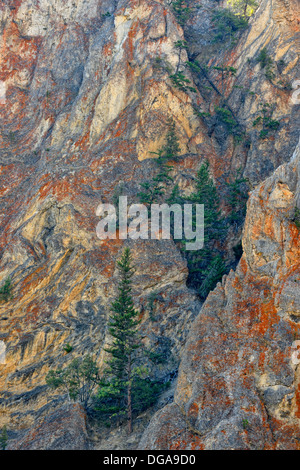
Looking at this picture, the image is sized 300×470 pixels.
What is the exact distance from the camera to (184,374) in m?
22.7

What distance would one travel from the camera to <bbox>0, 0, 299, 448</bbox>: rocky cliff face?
21.7 metres

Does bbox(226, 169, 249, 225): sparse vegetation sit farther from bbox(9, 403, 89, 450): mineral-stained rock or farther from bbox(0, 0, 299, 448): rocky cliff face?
bbox(9, 403, 89, 450): mineral-stained rock

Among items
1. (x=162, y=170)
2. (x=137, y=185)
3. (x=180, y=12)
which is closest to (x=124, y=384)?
(x=137, y=185)

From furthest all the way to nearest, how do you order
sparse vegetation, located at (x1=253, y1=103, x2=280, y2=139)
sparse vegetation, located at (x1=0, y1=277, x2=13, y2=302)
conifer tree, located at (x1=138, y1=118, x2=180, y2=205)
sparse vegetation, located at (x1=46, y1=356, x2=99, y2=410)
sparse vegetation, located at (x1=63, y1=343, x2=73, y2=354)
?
sparse vegetation, located at (x1=253, y1=103, x2=280, y2=139), conifer tree, located at (x1=138, y1=118, x2=180, y2=205), sparse vegetation, located at (x1=0, y1=277, x2=13, y2=302), sparse vegetation, located at (x1=63, y1=343, x2=73, y2=354), sparse vegetation, located at (x1=46, y1=356, x2=99, y2=410)

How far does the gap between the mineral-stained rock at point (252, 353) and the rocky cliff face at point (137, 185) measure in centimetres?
7

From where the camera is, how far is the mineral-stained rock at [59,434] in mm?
22641

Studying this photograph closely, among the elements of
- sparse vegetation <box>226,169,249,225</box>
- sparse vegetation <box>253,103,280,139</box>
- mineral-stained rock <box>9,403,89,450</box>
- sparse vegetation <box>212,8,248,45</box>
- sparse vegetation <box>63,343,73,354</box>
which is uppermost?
sparse vegetation <box>212,8,248,45</box>

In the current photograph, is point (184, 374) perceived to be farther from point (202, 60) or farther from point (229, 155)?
point (202, 60)

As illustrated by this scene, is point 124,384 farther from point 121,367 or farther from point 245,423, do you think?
point 245,423

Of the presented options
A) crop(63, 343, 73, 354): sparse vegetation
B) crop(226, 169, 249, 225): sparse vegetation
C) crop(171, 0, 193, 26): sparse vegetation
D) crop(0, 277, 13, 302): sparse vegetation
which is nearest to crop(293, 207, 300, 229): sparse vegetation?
crop(226, 169, 249, 225): sparse vegetation

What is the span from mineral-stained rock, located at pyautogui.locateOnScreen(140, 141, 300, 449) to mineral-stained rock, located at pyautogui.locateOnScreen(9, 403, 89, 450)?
3995mm

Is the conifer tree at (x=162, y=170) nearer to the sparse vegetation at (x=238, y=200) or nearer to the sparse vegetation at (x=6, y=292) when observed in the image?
the sparse vegetation at (x=238, y=200)
